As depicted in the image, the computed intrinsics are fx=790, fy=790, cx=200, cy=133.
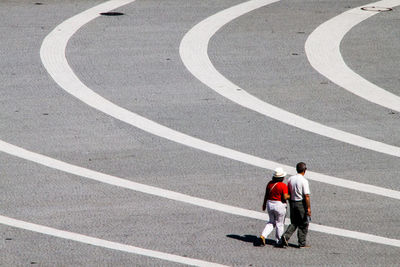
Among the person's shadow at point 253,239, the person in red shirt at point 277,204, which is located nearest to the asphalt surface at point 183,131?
the person's shadow at point 253,239

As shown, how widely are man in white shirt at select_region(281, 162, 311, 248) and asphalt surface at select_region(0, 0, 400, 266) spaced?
0.30 metres

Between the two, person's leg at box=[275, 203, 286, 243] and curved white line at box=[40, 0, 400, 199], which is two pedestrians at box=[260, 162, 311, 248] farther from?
curved white line at box=[40, 0, 400, 199]

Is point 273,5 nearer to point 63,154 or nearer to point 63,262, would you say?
point 63,154

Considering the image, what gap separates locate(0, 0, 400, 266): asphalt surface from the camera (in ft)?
46.0

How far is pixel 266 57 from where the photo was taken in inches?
1009

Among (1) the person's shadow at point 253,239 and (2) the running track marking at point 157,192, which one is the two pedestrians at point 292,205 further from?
(2) the running track marking at point 157,192

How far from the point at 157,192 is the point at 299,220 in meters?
3.48

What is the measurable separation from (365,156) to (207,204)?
15.2 ft

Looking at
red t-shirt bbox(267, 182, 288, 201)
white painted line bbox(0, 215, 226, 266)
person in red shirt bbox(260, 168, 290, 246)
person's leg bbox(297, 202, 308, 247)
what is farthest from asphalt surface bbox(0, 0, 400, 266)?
red t-shirt bbox(267, 182, 288, 201)

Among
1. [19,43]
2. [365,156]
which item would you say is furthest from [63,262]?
[19,43]

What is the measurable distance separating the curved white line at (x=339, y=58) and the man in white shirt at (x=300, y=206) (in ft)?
27.9

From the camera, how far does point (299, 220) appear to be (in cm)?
1393

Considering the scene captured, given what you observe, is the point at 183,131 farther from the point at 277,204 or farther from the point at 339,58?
the point at 339,58

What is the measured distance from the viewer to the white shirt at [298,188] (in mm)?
13828
